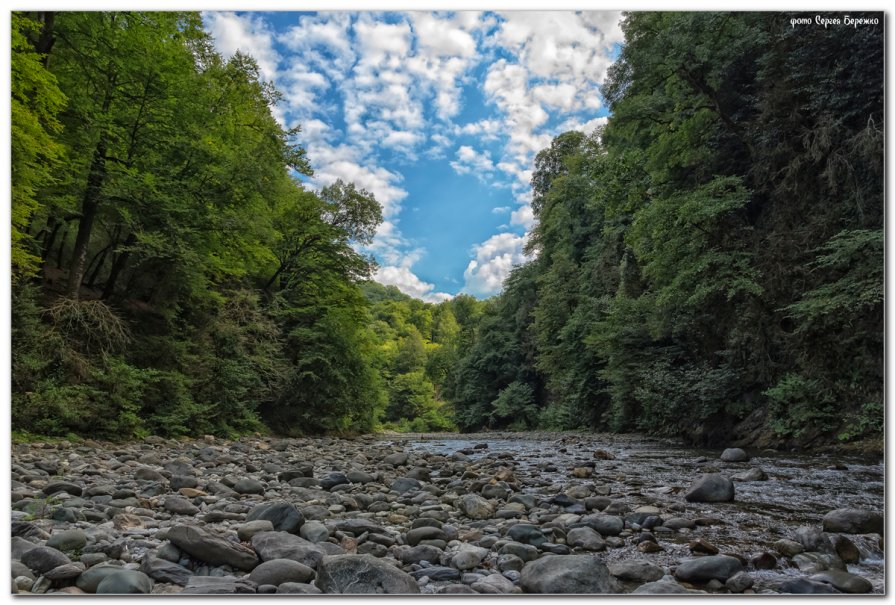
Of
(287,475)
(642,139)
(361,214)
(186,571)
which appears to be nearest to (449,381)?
(361,214)

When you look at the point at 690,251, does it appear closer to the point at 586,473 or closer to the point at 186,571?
the point at 586,473

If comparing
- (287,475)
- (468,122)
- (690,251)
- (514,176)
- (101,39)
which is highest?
(101,39)

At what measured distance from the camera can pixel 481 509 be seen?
4.35m

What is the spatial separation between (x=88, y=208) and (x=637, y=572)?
12.5 meters

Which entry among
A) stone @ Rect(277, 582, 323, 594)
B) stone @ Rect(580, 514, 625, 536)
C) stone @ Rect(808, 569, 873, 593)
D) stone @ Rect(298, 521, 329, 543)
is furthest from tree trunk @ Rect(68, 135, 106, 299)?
stone @ Rect(808, 569, 873, 593)

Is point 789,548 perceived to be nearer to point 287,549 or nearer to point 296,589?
point 296,589

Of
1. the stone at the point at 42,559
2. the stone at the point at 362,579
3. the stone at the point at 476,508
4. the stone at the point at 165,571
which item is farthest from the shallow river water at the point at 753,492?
the stone at the point at 42,559

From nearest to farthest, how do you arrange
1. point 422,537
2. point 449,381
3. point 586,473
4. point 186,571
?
point 186,571, point 422,537, point 586,473, point 449,381

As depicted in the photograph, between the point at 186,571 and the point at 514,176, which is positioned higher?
the point at 514,176

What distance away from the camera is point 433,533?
3422mm

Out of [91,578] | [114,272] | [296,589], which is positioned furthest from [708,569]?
[114,272]

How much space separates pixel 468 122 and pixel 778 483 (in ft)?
17.1

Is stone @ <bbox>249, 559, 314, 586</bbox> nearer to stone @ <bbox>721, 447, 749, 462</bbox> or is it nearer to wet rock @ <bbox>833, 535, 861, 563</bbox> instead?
wet rock @ <bbox>833, 535, 861, 563</bbox>

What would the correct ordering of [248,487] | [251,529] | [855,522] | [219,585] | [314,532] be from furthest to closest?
[248,487]
[855,522]
[314,532]
[251,529]
[219,585]
